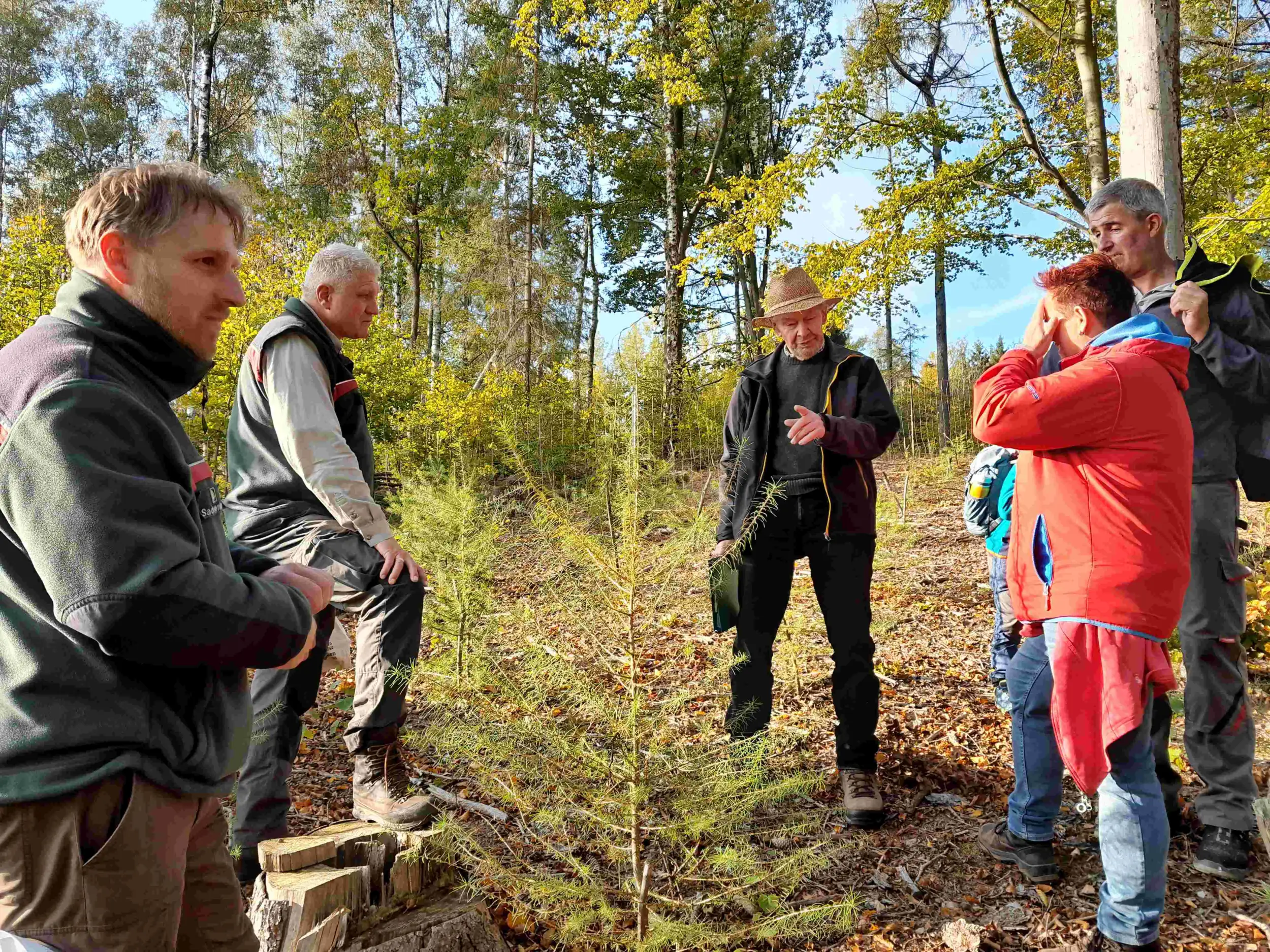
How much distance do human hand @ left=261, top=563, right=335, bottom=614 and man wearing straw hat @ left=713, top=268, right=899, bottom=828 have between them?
167 centimetres

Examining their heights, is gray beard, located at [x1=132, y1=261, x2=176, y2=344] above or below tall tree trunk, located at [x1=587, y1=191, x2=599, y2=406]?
below

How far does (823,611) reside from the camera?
3.01 meters

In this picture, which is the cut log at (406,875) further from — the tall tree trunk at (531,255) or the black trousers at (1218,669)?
the tall tree trunk at (531,255)

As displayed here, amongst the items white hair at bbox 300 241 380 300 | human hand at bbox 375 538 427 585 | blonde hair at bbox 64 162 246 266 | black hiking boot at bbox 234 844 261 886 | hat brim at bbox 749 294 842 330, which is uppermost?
white hair at bbox 300 241 380 300

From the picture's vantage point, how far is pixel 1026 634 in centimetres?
239

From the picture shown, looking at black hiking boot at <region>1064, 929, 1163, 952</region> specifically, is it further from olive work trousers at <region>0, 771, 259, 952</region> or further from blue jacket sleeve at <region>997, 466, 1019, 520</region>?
olive work trousers at <region>0, 771, 259, 952</region>

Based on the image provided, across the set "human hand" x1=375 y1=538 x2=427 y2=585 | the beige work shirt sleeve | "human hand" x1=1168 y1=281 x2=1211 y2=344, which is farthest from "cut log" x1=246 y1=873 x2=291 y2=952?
"human hand" x1=1168 y1=281 x2=1211 y2=344

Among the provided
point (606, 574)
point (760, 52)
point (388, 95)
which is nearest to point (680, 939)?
point (606, 574)

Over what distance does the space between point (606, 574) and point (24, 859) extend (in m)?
1.25

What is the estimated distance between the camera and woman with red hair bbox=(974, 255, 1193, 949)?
200cm

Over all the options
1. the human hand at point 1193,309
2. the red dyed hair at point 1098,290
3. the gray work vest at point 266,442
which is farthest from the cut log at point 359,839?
the human hand at point 1193,309

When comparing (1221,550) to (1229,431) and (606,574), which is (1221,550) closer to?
(1229,431)

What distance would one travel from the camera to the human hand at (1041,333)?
7.78 feet

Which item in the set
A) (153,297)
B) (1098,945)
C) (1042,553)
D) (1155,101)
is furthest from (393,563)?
(1155,101)
